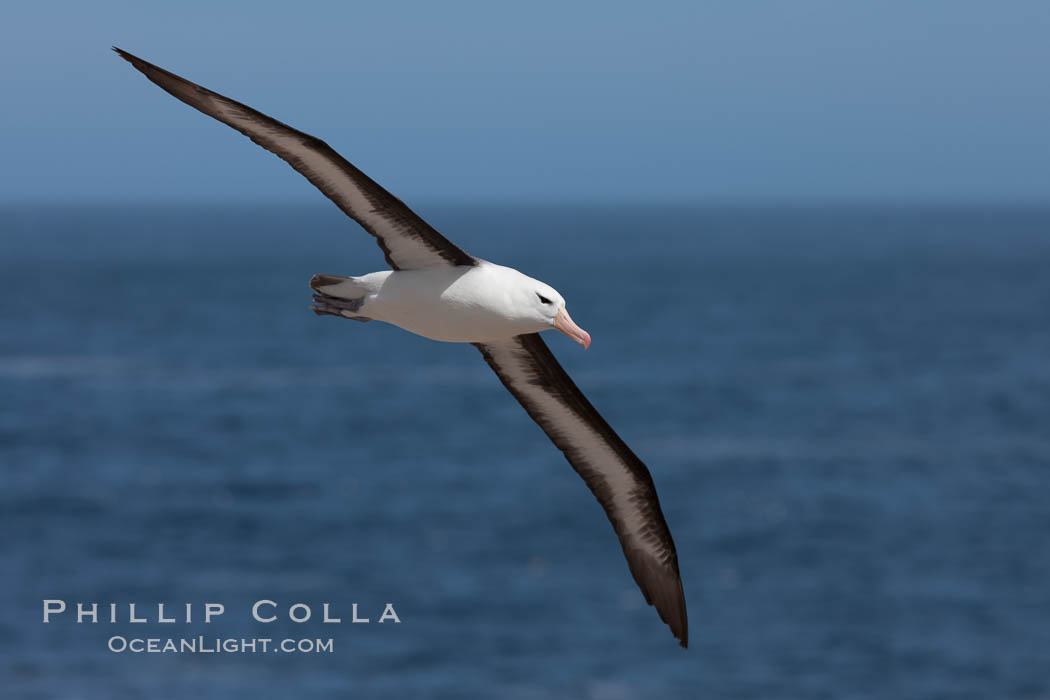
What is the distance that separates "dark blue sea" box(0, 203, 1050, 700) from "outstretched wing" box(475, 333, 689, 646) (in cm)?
3039

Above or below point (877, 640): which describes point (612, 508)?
above

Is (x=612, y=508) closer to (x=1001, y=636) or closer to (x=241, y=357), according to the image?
(x=1001, y=636)

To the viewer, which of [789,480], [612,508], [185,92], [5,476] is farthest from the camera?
[5,476]

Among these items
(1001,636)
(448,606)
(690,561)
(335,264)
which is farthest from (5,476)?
(335,264)

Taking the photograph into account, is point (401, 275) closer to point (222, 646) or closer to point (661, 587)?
point (661, 587)

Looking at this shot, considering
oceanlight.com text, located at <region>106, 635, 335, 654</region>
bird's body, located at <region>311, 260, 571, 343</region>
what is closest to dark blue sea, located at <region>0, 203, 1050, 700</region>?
oceanlight.com text, located at <region>106, 635, 335, 654</region>

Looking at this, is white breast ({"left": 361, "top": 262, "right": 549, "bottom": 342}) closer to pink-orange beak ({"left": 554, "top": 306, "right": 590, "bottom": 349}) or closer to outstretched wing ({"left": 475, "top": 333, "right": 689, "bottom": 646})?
Result: pink-orange beak ({"left": 554, "top": 306, "right": 590, "bottom": 349})

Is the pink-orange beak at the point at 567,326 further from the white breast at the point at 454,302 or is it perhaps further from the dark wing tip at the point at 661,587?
the dark wing tip at the point at 661,587

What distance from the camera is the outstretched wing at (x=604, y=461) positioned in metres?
9.54

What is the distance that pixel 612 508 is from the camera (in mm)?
10453

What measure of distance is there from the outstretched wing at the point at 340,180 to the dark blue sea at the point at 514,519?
33.6 metres

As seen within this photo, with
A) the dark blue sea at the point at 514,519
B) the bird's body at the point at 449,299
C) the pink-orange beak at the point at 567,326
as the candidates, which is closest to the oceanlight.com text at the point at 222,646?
the dark blue sea at the point at 514,519

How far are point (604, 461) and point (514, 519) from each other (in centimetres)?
4495

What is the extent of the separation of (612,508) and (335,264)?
15891cm
